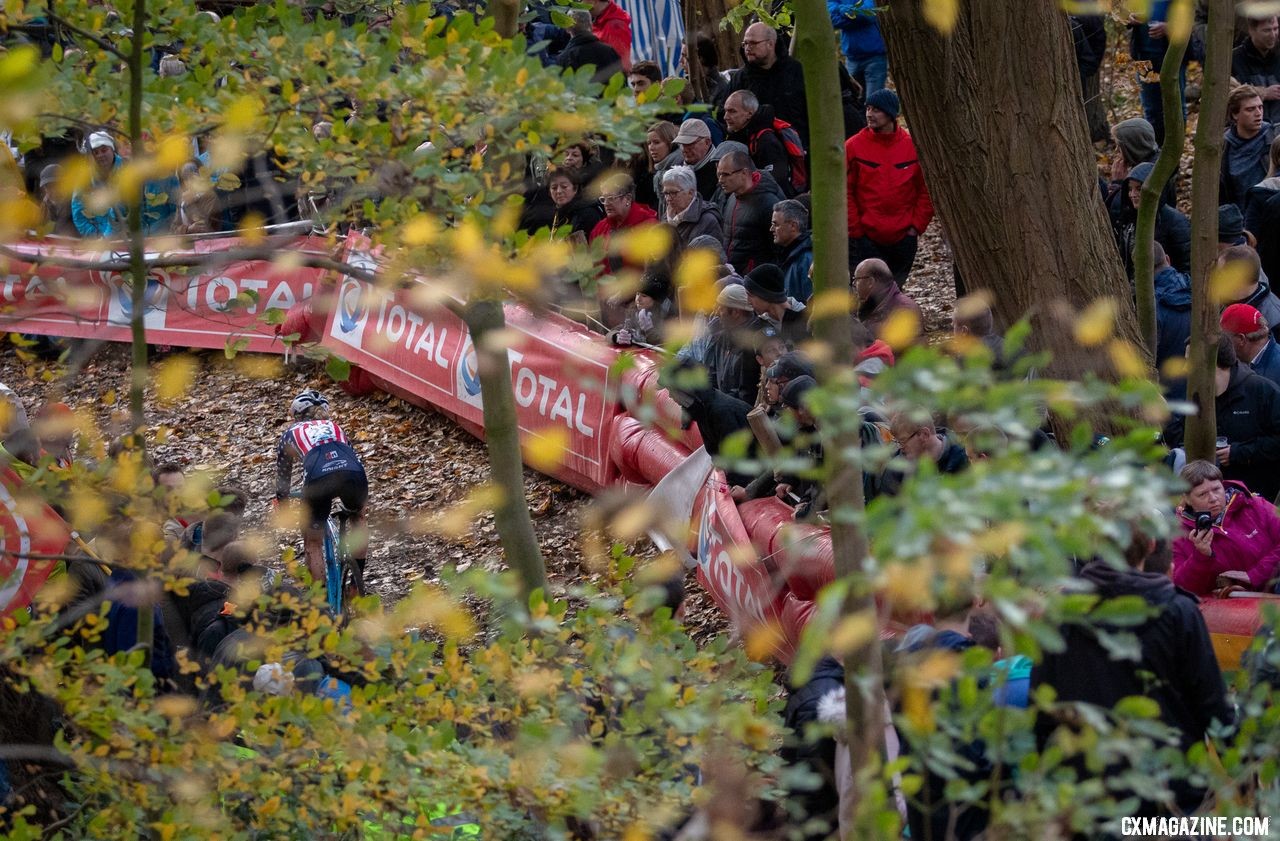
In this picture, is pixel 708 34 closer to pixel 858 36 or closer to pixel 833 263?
pixel 858 36

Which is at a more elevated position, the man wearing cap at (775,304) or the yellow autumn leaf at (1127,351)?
the yellow autumn leaf at (1127,351)

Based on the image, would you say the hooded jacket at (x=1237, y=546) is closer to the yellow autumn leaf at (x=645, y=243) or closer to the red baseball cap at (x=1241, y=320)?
the red baseball cap at (x=1241, y=320)

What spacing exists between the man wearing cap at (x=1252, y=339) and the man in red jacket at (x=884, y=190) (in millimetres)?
2905

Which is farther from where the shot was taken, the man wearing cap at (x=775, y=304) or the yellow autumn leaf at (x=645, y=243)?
the man wearing cap at (x=775, y=304)

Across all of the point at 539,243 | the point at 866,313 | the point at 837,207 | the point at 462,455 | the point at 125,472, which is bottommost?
the point at 462,455

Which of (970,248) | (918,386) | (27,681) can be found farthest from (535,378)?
(918,386)

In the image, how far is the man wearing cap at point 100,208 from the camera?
12.3 ft

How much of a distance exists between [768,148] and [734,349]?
9.28 ft

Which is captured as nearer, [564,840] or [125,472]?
[564,840]

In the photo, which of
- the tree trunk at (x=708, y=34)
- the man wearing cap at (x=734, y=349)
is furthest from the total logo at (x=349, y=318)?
the man wearing cap at (x=734, y=349)

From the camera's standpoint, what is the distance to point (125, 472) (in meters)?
3.58

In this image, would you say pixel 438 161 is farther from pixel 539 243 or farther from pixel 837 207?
pixel 837 207

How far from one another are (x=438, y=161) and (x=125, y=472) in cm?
115

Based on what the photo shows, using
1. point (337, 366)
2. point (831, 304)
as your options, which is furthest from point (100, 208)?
point (831, 304)
